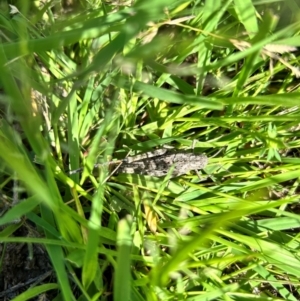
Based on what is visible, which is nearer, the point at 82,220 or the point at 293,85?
the point at 82,220

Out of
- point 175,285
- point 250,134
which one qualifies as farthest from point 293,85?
point 175,285

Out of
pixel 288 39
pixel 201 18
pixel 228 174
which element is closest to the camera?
pixel 288 39

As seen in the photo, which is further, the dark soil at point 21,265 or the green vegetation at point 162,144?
the dark soil at point 21,265

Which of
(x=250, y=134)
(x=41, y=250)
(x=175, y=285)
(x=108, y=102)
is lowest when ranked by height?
(x=175, y=285)

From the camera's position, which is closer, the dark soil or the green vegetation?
the green vegetation

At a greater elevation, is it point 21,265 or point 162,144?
point 162,144

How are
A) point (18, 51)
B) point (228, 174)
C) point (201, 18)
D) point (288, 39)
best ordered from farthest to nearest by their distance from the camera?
1. point (228, 174)
2. point (201, 18)
3. point (288, 39)
4. point (18, 51)

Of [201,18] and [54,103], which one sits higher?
[201,18]

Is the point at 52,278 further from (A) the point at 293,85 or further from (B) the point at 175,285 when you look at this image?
(A) the point at 293,85
